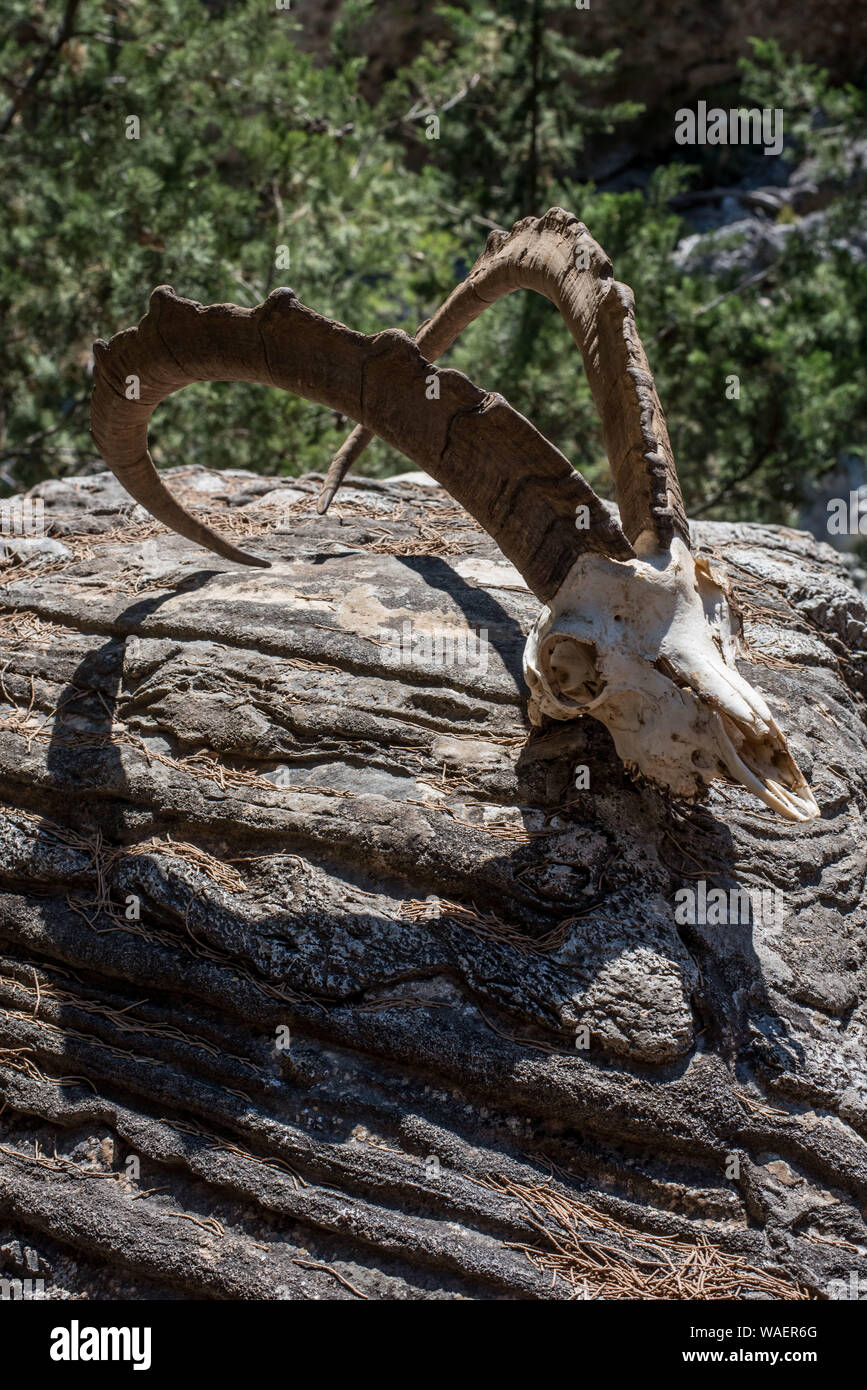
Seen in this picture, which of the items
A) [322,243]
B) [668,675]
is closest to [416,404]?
[668,675]

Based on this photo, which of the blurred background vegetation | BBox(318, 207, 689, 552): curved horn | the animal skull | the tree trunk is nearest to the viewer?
the tree trunk

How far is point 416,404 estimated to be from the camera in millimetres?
3189

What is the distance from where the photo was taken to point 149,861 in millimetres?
3619

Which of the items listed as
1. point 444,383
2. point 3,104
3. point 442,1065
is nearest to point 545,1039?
point 442,1065

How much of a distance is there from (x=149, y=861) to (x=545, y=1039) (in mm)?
1568

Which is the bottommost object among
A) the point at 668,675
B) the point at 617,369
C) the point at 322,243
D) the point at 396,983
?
the point at 396,983

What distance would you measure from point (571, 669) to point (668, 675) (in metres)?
0.36

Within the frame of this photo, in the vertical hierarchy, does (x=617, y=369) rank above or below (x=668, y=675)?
above

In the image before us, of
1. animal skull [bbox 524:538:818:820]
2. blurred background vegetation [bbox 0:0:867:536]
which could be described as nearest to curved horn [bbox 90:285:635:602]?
animal skull [bbox 524:538:818:820]

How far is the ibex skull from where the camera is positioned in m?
3.14

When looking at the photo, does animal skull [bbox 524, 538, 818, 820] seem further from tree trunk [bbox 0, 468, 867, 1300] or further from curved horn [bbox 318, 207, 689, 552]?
tree trunk [bbox 0, 468, 867, 1300]

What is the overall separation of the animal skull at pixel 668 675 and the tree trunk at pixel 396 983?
1.31ft

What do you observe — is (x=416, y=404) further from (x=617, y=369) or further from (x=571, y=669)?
(x=571, y=669)
